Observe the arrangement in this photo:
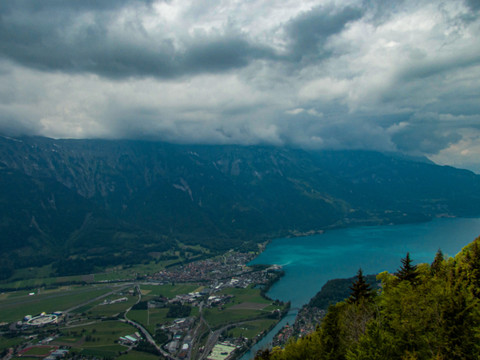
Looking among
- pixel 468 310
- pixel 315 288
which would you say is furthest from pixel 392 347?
pixel 315 288

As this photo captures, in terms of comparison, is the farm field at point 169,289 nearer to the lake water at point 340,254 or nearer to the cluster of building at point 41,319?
the cluster of building at point 41,319

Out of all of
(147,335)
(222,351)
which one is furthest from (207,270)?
(222,351)

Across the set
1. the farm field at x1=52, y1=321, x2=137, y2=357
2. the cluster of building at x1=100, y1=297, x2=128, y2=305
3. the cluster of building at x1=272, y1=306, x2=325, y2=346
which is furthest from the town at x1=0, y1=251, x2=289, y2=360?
the cluster of building at x1=272, y1=306, x2=325, y2=346

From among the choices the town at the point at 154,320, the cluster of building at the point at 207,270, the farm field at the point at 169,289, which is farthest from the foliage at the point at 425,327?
the cluster of building at the point at 207,270

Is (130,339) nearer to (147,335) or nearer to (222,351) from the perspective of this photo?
(147,335)

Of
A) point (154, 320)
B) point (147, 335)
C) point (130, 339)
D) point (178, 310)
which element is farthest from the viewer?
point (178, 310)

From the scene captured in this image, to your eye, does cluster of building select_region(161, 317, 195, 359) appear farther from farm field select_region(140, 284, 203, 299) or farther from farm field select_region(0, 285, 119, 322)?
farm field select_region(0, 285, 119, 322)

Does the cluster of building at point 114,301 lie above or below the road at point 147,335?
below

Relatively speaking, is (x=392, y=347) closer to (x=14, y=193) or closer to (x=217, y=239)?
(x=217, y=239)
